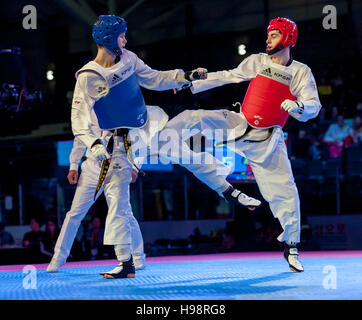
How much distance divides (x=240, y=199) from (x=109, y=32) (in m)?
1.52

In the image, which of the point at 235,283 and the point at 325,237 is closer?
the point at 235,283

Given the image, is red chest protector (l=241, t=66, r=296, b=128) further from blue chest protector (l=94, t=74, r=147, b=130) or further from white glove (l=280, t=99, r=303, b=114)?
blue chest protector (l=94, t=74, r=147, b=130)

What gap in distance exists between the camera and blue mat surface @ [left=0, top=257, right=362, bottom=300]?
106 inches

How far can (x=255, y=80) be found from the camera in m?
3.99

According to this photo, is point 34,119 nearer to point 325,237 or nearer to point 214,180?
point 325,237

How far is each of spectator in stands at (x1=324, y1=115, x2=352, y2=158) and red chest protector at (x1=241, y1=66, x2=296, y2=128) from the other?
6.01 m

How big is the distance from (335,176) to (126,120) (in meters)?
6.39

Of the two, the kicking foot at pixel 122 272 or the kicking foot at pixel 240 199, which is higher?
the kicking foot at pixel 240 199

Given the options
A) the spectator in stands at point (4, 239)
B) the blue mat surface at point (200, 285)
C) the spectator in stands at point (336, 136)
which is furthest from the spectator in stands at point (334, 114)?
the spectator in stands at point (4, 239)

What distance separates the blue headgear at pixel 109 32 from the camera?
3596 mm

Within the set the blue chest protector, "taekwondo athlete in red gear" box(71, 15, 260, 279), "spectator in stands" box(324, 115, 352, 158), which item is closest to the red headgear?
"taekwondo athlete in red gear" box(71, 15, 260, 279)

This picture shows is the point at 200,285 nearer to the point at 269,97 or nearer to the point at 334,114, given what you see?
the point at 269,97

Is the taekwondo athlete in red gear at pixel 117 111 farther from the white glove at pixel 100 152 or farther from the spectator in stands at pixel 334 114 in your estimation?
the spectator in stands at pixel 334 114

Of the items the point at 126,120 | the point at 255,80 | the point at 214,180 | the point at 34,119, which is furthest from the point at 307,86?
the point at 34,119
